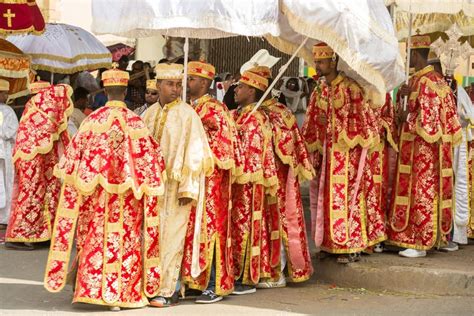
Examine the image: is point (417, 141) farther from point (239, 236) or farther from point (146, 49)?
point (146, 49)

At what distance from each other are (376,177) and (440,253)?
3.67 feet

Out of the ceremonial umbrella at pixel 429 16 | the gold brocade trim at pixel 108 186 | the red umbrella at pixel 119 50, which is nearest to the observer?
the gold brocade trim at pixel 108 186

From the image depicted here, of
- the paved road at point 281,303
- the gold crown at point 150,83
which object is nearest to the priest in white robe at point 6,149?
the gold crown at point 150,83

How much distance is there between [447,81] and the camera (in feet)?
38.9

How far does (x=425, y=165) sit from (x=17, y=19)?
516 centimetres

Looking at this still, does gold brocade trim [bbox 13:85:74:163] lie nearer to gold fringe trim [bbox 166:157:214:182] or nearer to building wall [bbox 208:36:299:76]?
gold fringe trim [bbox 166:157:214:182]

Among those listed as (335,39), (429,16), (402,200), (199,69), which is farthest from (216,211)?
(429,16)

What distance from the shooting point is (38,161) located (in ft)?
41.3

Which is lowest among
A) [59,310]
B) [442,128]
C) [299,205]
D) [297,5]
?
[59,310]

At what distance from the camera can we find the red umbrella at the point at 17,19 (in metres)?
13.3

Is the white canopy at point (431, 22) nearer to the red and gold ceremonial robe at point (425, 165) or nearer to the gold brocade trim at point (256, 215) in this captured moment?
the red and gold ceremonial robe at point (425, 165)

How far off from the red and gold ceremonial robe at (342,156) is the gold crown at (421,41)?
1122mm

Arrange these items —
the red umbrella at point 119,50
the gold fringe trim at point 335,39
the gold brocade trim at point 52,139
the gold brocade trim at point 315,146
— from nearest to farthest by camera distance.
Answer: the gold fringe trim at point 335,39, the gold brocade trim at point 315,146, the gold brocade trim at point 52,139, the red umbrella at point 119,50

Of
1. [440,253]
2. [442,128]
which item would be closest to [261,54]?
[442,128]
